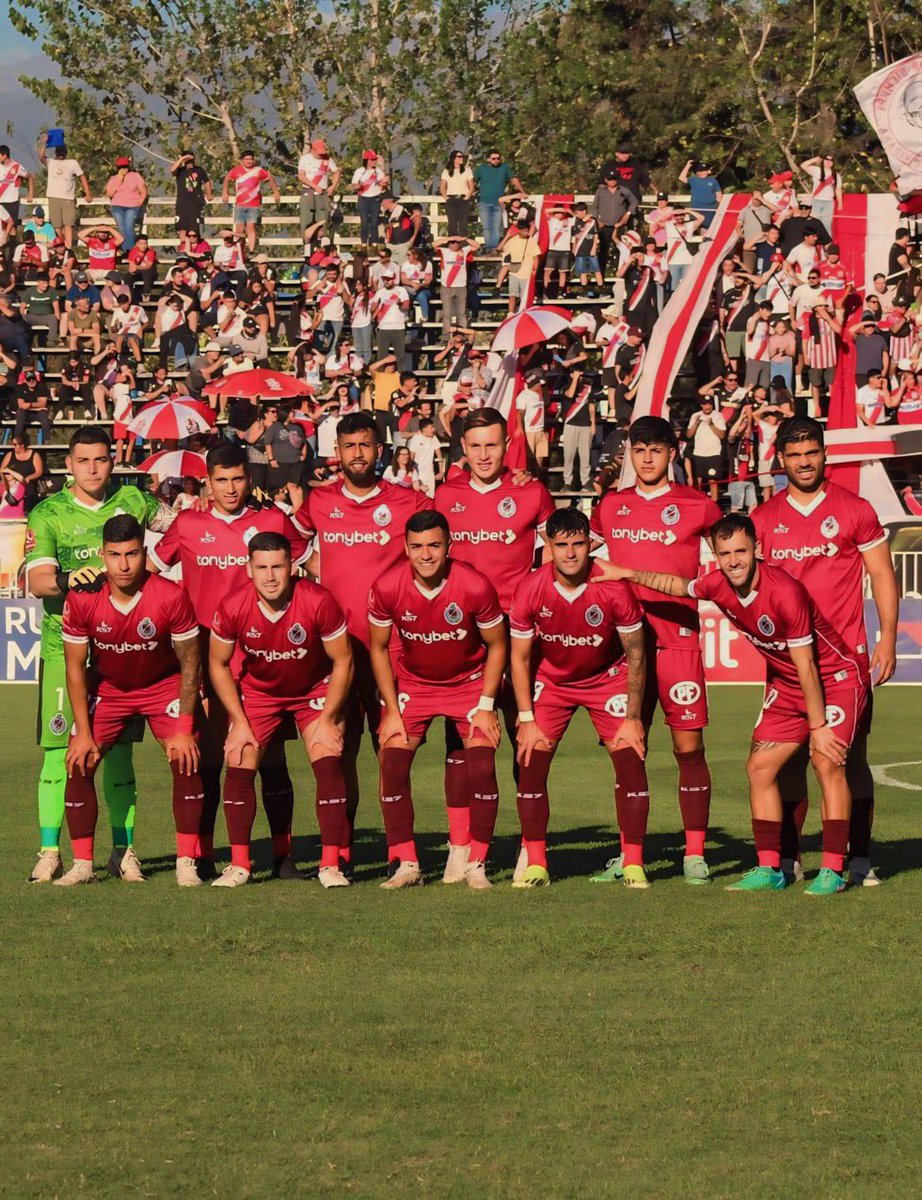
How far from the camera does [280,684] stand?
31.6 feet

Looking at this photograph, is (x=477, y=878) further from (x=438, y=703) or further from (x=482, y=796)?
(x=438, y=703)

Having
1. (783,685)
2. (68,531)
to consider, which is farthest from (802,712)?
(68,531)

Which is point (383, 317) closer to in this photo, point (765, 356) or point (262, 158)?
point (765, 356)

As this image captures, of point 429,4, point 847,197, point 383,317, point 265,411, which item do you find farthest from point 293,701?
point 429,4

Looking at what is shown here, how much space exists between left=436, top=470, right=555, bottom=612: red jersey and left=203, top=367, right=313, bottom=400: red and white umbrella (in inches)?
568

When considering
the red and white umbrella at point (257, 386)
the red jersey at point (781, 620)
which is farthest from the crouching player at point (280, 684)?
the red and white umbrella at point (257, 386)

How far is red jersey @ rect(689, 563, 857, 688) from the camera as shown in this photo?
29.7 ft

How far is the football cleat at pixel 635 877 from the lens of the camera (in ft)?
31.0

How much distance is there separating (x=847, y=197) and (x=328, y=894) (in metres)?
22.6

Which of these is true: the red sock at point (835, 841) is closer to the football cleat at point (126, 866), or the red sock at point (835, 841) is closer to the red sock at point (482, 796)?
the red sock at point (482, 796)

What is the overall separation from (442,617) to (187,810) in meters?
1.62

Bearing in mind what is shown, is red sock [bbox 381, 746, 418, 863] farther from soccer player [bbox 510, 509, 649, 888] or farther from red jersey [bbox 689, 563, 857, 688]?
red jersey [bbox 689, 563, 857, 688]

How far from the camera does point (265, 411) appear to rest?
26.3m

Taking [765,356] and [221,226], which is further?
[221,226]
